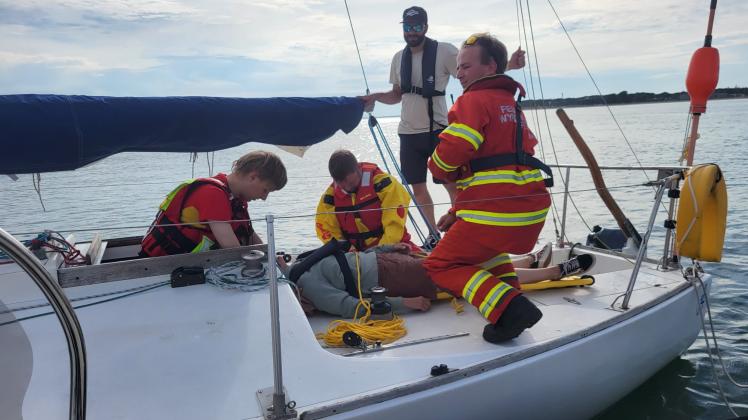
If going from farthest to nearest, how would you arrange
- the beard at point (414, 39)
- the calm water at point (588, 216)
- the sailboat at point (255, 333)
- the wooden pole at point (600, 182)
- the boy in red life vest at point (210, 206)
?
1. the beard at point (414, 39)
2. the wooden pole at point (600, 182)
3. the calm water at point (588, 216)
4. the boy in red life vest at point (210, 206)
5. the sailboat at point (255, 333)

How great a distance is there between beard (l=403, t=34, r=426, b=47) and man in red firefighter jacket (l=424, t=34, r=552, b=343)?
1.56 meters

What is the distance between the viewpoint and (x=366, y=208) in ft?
12.2

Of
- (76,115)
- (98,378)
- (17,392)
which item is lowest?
(98,378)

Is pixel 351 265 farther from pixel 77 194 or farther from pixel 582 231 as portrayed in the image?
pixel 77 194

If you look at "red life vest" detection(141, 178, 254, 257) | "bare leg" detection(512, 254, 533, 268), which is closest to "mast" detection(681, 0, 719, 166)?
"bare leg" detection(512, 254, 533, 268)

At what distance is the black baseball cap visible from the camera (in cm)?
390

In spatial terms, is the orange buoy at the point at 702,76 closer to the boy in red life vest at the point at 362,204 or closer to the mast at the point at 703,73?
the mast at the point at 703,73

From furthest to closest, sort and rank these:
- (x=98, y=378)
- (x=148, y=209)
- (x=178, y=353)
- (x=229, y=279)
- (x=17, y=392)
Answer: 1. (x=148, y=209)
2. (x=229, y=279)
3. (x=178, y=353)
4. (x=98, y=378)
5. (x=17, y=392)

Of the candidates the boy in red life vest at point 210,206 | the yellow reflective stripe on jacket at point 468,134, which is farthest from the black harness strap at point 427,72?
the yellow reflective stripe on jacket at point 468,134

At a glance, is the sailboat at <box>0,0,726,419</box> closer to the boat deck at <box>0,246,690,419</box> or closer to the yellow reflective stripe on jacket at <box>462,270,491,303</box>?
the boat deck at <box>0,246,690,419</box>

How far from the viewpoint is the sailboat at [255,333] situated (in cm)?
169

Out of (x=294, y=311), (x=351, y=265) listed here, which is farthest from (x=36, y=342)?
(x=351, y=265)

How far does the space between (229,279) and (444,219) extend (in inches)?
42.7

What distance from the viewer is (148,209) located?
8422 millimetres
